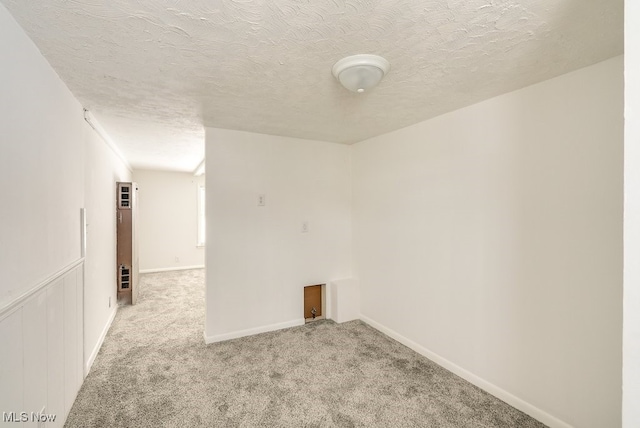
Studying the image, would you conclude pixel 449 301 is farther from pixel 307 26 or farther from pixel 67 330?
pixel 67 330

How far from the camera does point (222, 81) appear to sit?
190 cm

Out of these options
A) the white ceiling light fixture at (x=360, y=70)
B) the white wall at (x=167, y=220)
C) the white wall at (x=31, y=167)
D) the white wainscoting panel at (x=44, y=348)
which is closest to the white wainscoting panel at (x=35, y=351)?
the white wainscoting panel at (x=44, y=348)

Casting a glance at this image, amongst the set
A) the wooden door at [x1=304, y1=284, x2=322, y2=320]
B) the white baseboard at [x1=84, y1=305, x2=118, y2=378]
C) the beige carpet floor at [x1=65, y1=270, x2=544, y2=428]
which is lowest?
the beige carpet floor at [x1=65, y1=270, x2=544, y2=428]

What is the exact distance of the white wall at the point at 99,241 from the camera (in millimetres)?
2521

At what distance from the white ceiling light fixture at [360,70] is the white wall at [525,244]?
104 cm

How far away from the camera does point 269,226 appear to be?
10.7 feet

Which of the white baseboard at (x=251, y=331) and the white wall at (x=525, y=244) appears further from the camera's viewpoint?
the white baseboard at (x=251, y=331)

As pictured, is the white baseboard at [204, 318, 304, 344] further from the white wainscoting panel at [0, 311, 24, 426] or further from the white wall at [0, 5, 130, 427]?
the white wainscoting panel at [0, 311, 24, 426]

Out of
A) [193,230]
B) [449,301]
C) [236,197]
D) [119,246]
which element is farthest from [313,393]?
[193,230]

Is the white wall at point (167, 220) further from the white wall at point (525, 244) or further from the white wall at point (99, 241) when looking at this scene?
the white wall at point (525, 244)

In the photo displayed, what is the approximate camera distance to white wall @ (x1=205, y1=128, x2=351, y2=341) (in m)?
3.00

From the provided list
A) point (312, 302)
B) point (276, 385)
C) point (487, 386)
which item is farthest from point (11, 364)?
point (487, 386)

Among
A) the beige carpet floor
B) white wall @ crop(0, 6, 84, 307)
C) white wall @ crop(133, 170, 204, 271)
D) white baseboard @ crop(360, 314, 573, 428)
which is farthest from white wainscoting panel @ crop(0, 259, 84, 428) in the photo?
white wall @ crop(133, 170, 204, 271)

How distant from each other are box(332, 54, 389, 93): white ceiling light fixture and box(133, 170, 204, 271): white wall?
222 inches
